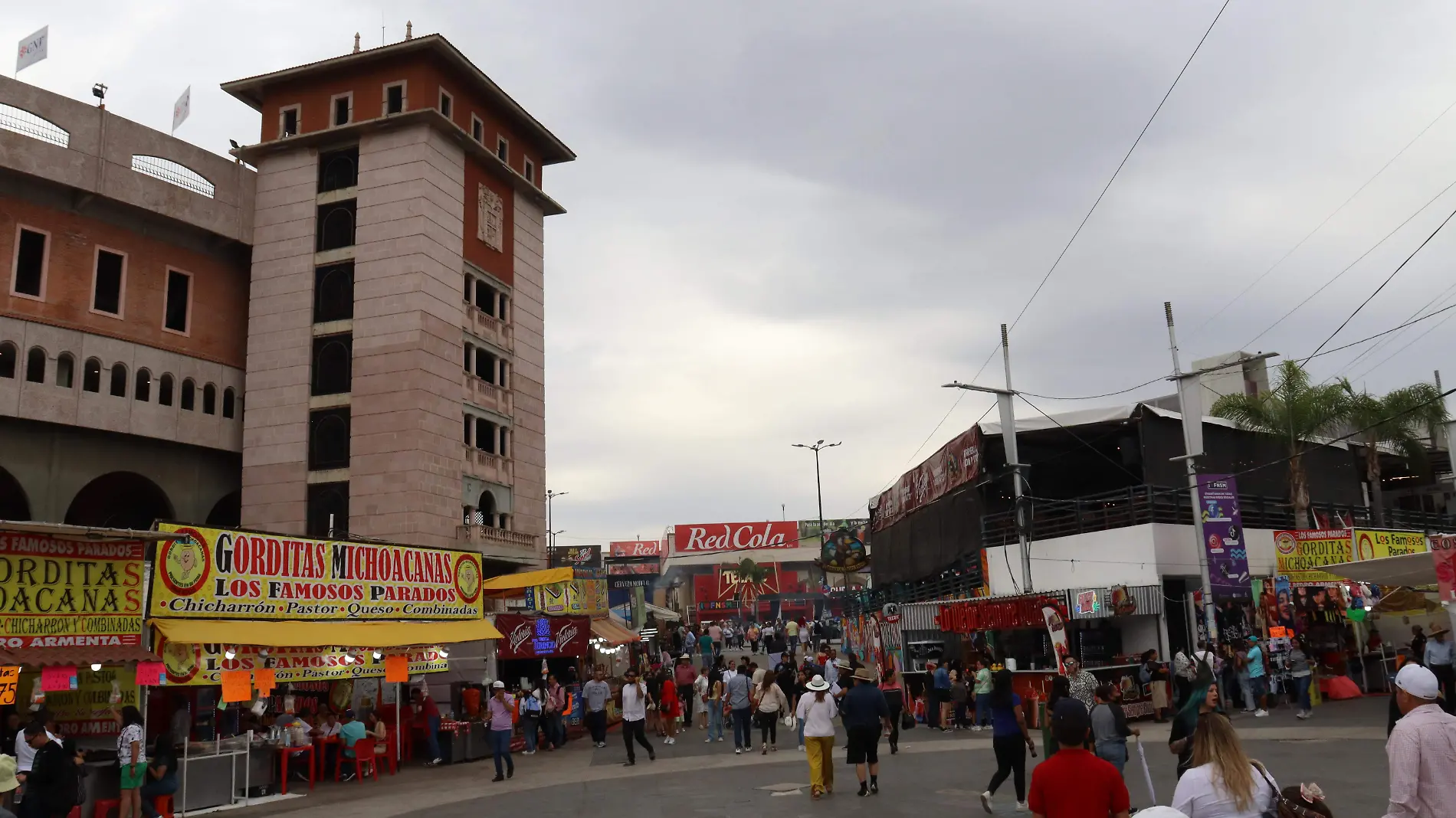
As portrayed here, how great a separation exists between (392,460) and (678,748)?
1856cm

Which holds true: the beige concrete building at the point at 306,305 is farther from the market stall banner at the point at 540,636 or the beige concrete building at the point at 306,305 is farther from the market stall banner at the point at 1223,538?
the market stall banner at the point at 1223,538

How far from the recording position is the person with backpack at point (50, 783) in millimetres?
12336

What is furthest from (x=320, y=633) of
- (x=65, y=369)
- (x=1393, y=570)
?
(x=65, y=369)

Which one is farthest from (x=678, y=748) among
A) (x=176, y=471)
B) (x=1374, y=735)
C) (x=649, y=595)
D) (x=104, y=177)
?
(x=649, y=595)

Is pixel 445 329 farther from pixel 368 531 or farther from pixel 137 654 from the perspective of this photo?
pixel 137 654

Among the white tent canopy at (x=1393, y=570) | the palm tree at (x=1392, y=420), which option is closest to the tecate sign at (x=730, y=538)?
the palm tree at (x=1392, y=420)

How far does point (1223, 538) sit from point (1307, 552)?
2.32 m

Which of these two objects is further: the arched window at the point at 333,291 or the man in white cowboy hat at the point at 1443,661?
the arched window at the point at 333,291

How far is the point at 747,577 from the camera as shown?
94875mm

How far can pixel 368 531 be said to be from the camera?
123 feet

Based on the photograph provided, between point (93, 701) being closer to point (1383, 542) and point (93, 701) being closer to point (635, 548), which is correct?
point (1383, 542)

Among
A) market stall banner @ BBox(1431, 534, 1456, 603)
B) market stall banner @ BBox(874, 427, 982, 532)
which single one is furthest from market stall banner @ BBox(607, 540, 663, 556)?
market stall banner @ BBox(1431, 534, 1456, 603)

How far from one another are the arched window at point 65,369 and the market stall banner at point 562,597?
1595 cm

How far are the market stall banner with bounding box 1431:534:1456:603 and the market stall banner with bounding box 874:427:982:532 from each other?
16803 millimetres
